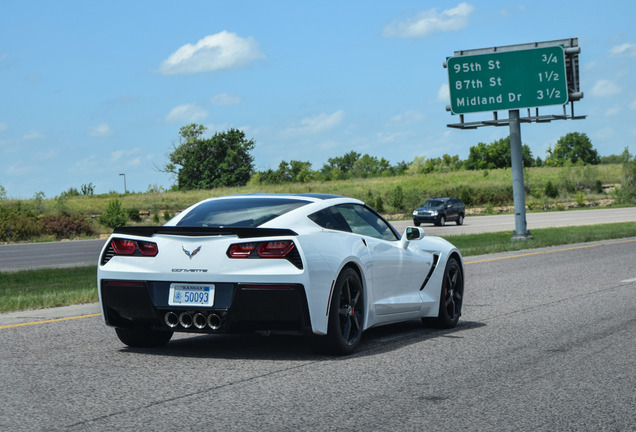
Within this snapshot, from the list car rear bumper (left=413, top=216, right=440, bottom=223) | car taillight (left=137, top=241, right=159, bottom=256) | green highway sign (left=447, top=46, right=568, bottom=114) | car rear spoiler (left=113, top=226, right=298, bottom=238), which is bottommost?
car rear bumper (left=413, top=216, right=440, bottom=223)

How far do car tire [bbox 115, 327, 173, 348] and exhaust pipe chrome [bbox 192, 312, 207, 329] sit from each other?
860 mm

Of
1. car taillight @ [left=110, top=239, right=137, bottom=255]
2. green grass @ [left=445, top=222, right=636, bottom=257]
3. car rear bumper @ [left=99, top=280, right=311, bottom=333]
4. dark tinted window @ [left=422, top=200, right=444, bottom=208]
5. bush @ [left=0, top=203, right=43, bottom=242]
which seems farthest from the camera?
dark tinted window @ [left=422, top=200, right=444, bottom=208]

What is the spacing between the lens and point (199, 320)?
7.18 m

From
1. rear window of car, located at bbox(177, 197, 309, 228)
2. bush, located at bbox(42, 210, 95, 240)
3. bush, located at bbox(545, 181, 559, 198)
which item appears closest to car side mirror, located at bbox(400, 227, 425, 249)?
rear window of car, located at bbox(177, 197, 309, 228)

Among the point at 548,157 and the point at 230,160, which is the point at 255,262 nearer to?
the point at 230,160

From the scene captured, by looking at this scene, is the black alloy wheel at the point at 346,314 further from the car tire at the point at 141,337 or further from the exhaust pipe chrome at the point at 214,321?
the car tire at the point at 141,337

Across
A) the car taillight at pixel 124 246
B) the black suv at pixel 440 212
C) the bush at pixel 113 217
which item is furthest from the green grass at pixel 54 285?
the bush at pixel 113 217

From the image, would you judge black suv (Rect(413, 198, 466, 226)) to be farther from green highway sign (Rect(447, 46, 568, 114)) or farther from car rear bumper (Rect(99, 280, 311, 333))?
car rear bumper (Rect(99, 280, 311, 333))

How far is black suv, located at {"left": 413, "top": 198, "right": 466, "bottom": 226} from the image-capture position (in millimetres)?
51031

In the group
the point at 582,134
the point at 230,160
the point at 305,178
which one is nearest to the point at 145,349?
the point at 230,160

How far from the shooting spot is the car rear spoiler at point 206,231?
712 centimetres

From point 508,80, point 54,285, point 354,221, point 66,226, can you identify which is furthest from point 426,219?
point 354,221

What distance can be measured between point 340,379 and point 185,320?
1.44 metres

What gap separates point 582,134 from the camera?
7264 inches
